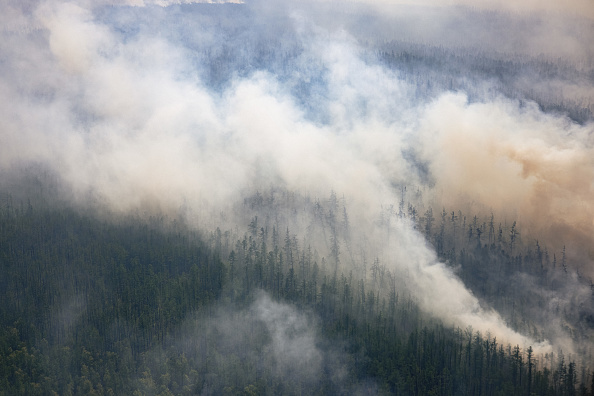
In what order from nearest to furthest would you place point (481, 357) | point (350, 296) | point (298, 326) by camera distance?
point (481, 357), point (298, 326), point (350, 296)

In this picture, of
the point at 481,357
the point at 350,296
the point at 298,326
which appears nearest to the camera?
the point at 481,357

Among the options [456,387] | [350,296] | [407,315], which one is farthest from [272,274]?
[456,387]

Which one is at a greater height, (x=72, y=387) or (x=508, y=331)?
(x=508, y=331)

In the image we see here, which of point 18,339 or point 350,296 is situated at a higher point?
point 350,296

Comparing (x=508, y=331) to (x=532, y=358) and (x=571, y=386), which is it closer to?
(x=532, y=358)

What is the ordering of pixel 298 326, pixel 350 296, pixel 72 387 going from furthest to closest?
pixel 350 296
pixel 298 326
pixel 72 387

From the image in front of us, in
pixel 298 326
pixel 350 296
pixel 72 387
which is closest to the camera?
pixel 72 387

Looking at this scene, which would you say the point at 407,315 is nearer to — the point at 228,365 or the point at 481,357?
the point at 481,357

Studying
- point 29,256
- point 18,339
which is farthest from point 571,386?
point 29,256

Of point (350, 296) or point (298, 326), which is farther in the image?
point (350, 296)

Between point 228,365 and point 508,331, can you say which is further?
point 508,331
